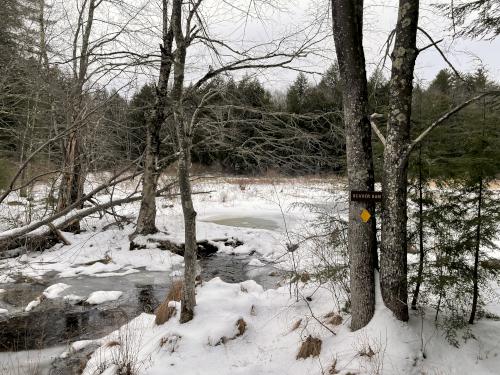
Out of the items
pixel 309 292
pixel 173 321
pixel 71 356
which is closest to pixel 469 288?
pixel 309 292

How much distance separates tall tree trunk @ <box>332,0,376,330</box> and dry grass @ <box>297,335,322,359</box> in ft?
1.45

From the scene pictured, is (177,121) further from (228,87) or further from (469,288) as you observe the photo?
(228,87)

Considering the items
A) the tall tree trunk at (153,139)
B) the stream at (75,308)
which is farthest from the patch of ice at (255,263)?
the tall tree trunk at (153,139)

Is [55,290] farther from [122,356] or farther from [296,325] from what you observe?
[296,325]

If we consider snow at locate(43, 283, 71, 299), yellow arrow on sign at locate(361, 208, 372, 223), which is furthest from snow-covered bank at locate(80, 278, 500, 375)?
snow at locate(43, 283, 71, 299)

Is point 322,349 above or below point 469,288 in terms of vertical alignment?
below

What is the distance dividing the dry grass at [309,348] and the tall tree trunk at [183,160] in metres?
1.43

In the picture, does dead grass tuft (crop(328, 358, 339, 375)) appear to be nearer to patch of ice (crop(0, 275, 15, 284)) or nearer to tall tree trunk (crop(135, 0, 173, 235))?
tall tree trunk (crop(135, 0, 173, 235))

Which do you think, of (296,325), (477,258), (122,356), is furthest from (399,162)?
(122,356)

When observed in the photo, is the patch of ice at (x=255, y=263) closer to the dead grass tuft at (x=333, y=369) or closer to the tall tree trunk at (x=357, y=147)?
the tall tree trunk at (x=357, y=147)

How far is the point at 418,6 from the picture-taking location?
156 inches

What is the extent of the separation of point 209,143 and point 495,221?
7.42m

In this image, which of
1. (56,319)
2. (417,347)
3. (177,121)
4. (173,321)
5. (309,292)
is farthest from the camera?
(56,319)

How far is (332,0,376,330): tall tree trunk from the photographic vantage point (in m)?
4.14
